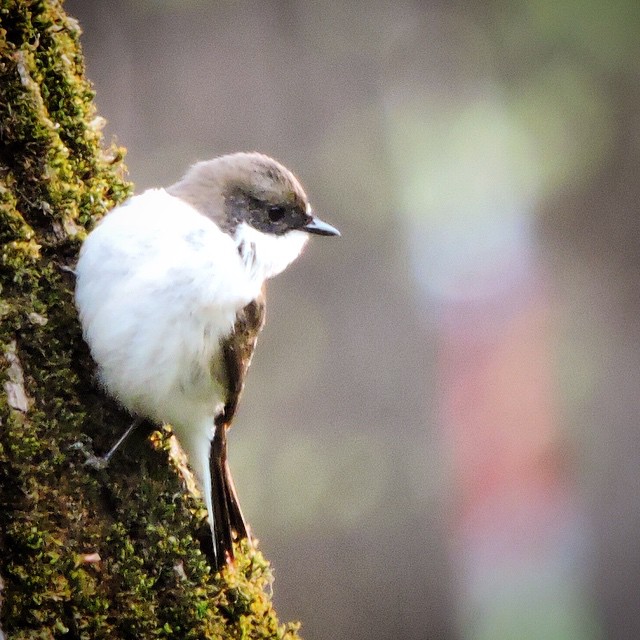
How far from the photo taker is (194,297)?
1569 millimetres

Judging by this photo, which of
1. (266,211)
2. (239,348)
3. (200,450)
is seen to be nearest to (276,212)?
(266,211)

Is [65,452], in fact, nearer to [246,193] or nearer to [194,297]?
[194,297]

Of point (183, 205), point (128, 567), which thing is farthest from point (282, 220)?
point (128, 567)

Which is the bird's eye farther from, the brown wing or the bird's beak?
the brown wing

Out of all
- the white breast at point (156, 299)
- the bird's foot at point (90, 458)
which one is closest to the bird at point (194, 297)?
the white breast at point (156, 299)

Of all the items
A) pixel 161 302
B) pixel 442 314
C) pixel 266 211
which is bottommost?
pixel 161 302

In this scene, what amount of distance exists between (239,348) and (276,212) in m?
0.36

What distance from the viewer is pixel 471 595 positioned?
14.1 feet

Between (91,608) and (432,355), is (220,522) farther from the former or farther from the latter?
(432,355)

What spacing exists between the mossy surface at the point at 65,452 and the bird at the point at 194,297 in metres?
0.05

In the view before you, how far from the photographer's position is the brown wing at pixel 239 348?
5.55 ft

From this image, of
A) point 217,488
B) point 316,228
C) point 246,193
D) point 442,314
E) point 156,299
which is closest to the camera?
point 156,299

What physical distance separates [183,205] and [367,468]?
2.99 meters

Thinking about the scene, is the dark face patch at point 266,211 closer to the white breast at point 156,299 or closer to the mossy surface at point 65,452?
the white breast at point 156,299
